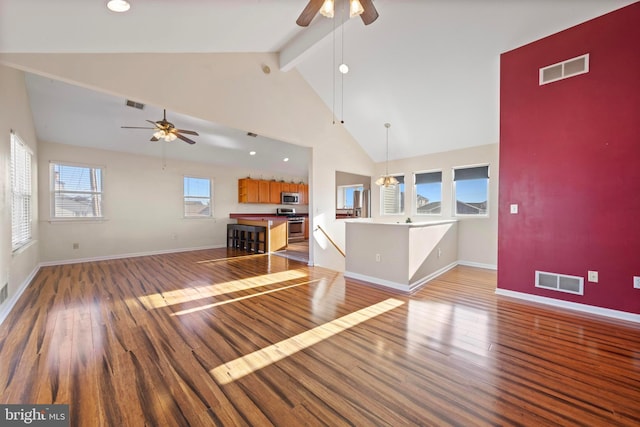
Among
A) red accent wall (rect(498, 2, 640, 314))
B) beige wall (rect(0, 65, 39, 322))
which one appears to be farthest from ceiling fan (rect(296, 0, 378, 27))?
beige wall (rect(0, 65, 39, 322))

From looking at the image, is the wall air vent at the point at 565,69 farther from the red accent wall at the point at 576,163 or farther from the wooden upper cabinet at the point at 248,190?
the wooden upper cabinet at the point at 248,190

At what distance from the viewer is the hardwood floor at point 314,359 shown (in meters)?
1.54

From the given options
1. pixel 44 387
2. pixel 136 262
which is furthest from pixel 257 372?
pixel 136 262

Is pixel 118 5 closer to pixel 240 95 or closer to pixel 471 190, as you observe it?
pixel 240 95

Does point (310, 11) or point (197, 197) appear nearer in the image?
point (310, 11)

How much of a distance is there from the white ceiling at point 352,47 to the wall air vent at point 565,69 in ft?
1.48

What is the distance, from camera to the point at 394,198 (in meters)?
7.23

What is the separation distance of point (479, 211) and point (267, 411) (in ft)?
19.0

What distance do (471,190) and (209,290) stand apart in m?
5.71

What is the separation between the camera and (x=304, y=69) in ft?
16.8

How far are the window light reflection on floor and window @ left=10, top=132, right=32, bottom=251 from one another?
3.73 meters

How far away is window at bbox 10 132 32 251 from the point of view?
3473mm

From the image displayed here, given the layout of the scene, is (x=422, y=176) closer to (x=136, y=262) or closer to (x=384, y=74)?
(x=384, y=74)

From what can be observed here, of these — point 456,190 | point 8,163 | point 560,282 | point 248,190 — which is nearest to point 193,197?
point 248,190
